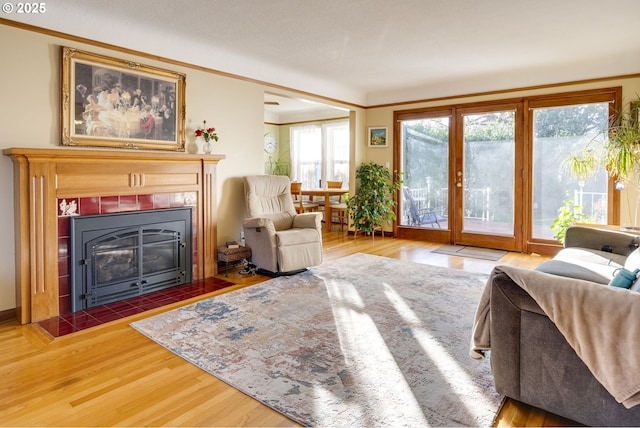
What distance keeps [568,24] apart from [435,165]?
9.46 ft

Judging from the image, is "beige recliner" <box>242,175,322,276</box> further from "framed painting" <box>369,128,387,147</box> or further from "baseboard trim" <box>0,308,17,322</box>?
"framed painting" <box>369,128,387,147</box>

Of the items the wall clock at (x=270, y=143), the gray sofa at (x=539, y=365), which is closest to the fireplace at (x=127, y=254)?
the gray sofa at (x=539, y=365)

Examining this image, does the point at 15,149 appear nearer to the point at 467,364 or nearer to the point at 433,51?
the point at 467,364

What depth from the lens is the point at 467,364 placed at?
2252 millimetres

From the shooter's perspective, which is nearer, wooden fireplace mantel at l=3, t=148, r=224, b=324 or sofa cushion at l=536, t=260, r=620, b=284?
sofa cushion at l=536, t=260, r=620, b=284

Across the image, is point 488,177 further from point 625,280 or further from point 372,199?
point 625,280

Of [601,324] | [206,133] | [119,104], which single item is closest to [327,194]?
[206,133]

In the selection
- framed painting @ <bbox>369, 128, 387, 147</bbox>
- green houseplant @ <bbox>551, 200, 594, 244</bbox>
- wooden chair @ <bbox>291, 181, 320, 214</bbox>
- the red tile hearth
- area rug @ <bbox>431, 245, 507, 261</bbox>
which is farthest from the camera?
wooden chair @ <bbox>291, 181, 320, 214</bbox>

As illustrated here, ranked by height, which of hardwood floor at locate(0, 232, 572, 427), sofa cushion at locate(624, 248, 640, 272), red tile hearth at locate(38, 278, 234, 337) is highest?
sofa cushion at locate(624, 248, 640, 272)

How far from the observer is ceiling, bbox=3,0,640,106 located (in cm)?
320

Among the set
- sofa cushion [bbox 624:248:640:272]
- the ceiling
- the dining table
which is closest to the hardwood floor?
sofa cushion [bbox 624:248:640:272]

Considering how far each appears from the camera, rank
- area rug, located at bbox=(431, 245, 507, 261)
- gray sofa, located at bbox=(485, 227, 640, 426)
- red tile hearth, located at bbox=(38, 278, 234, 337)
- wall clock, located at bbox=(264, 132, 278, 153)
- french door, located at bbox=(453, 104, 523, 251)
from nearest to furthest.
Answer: gray sofa, located at bbox=(485, 227, 640, 426) → red tile hearth, located at bbox=(38, 278, 234, 337) → area rug, located at bbox=(431, 245, 507, 261) → french door, located at bbox=(453, 104, 523, 251) → wall clock, located at bbox=(264, 132, 278, 153)

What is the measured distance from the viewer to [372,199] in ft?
21.1

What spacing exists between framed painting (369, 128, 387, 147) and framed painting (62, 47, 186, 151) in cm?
362
